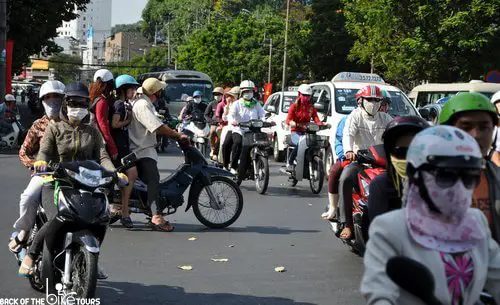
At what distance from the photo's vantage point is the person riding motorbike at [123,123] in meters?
9.44

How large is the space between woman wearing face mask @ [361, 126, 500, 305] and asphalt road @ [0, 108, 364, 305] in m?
3.79

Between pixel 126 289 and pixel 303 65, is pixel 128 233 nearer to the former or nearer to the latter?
pixel 126 289

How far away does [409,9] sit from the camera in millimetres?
33844

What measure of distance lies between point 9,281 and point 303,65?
2045 inches

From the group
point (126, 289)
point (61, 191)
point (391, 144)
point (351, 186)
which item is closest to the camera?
point (391, 144)

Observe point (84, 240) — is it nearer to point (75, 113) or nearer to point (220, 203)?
point (75, 113)

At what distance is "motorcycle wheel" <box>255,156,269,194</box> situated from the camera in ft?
43.9

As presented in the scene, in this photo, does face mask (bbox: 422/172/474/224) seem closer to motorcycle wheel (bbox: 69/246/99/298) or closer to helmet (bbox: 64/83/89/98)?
motorcycle wheel (bbox: 69/246/99/298)

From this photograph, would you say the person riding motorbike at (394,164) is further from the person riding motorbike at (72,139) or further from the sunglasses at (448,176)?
the person riding motorbike at (72,139)

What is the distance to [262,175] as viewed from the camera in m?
13.6

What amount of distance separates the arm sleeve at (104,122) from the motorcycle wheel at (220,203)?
1.11 m

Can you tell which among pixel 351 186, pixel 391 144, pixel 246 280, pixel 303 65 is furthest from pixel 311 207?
pixel 303 65

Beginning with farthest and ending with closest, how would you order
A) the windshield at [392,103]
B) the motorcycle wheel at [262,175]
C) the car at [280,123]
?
the car at [280,123], the windshield at [392,103], the motorcycle wheel at [262,175]

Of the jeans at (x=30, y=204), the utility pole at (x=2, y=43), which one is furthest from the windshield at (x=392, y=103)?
the utility pole at (x=2, y=43)
